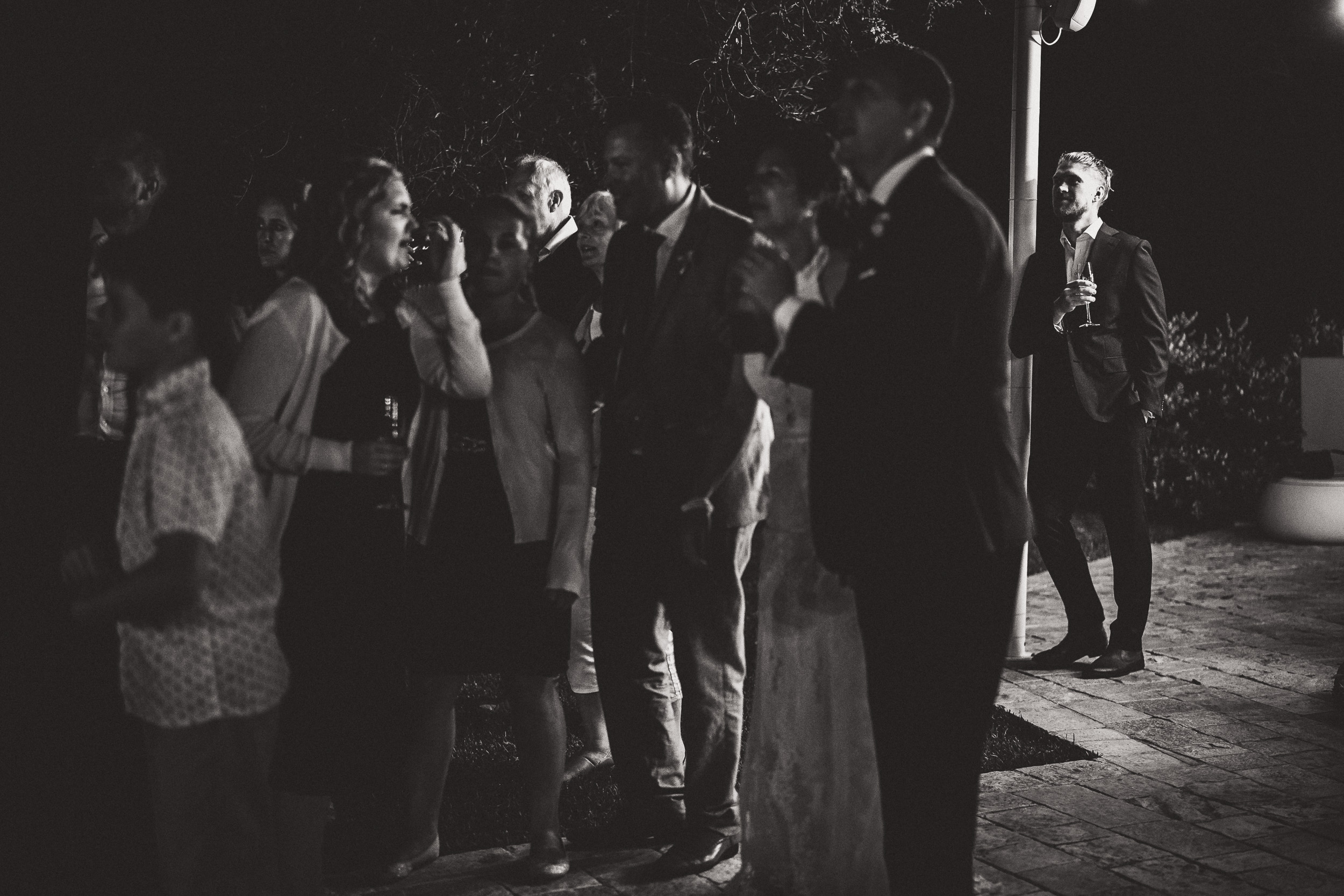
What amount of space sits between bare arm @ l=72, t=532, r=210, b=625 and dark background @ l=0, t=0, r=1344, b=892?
1.48 m

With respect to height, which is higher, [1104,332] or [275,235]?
[275,235]

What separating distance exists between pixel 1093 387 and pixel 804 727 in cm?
339

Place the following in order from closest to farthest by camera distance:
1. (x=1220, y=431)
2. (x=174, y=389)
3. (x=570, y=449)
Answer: (x=174, y=389), (x=570, y=449), (x=1220, y=431)

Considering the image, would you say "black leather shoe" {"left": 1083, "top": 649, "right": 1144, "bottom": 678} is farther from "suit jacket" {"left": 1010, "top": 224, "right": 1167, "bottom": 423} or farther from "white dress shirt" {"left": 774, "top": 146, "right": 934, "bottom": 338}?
"white dress shirt" {"left": 774, "top": 146, "right": 934, "bottom": 338}

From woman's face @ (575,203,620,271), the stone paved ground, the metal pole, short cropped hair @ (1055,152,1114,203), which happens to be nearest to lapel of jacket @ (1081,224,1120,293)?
short cropped hair @ (1055,152,1114,203)

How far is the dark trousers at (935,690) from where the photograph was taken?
3.62 m

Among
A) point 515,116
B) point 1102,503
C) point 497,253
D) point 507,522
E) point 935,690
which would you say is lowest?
point 935,690

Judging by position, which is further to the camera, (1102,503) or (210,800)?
(1102,503)

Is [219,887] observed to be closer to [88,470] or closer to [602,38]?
[88,470]

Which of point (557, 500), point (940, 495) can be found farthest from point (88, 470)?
point (940, 495)

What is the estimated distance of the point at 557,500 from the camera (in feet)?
15.3

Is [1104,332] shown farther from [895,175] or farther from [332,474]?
[332,474]

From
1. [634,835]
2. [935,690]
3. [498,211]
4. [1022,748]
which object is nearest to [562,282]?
[498,211]

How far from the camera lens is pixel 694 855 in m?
4.75
